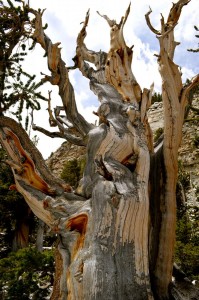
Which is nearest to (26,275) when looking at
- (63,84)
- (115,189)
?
(63,84)

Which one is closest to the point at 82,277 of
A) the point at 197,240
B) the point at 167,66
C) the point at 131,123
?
the point at 131,123

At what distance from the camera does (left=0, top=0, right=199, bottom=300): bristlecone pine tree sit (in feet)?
5.32

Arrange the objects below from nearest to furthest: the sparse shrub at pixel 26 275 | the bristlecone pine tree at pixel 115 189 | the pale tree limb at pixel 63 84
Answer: the bristlecone pine tree at pixel 115 189 < the pale tree limb at pixel 63 84 < the sparse shrub at pixel 26 275

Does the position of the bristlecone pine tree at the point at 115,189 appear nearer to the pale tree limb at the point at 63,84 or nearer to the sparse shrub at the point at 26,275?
the pale tree limb at the point at 63,84

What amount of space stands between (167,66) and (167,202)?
1.07m

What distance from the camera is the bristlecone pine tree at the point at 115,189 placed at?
1622 mm

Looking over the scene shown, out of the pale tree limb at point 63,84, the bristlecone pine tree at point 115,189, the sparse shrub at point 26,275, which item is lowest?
the sparse shrub at point 26,275

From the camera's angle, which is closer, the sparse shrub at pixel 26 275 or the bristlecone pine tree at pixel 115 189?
the bristlecone pine tree at pixel 115 189

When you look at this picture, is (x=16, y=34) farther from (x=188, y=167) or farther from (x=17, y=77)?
(x=188, y=167)

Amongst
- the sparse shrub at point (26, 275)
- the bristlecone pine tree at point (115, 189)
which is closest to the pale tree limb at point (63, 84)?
the bristlecone pine tree at point (115, 189)

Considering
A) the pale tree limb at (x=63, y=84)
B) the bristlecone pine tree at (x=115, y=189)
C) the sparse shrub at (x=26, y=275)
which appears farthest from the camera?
the sparse shrub at (x=26, y=275)

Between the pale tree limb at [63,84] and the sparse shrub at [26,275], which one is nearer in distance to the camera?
the pale tree limb at [63,84]

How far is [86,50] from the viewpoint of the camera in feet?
11.5

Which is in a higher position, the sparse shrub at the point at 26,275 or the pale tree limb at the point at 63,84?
the pale tree limb at the point at 63,84
